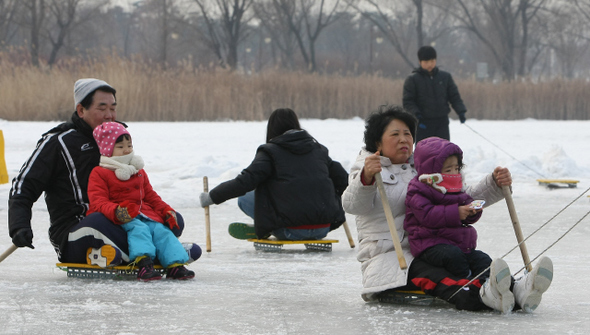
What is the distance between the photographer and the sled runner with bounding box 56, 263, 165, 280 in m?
4.71

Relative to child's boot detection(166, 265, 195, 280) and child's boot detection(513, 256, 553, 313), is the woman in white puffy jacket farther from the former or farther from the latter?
child's boot detection(166, 265, 195, 280)

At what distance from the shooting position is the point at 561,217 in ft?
24.9

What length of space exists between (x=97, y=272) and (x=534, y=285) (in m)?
2.39

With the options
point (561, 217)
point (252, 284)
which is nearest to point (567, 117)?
point (561, 217)

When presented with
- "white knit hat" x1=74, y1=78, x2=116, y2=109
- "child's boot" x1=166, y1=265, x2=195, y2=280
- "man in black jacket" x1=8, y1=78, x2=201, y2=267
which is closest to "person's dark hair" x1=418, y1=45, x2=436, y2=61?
"man in black jacket" x1=8, y1=78, x2=201, y2=267

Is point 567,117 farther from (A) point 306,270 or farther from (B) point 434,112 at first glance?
(A) point 306,270

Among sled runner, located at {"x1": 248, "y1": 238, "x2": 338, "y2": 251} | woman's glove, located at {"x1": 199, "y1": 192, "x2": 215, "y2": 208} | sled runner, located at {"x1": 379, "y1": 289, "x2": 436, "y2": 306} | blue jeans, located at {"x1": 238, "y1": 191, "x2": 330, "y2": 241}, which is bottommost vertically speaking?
Result: sled runner, located at {"x1": 248, "y1": 238, "x2": 338, "y2": 251}

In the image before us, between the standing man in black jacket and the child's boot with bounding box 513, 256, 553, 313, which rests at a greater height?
the standing man in black jacket

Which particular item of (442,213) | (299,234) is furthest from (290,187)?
(442,213)

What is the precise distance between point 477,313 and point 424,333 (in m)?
0.48

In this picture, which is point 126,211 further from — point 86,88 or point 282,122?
point 282,122

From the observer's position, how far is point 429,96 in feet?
30.9

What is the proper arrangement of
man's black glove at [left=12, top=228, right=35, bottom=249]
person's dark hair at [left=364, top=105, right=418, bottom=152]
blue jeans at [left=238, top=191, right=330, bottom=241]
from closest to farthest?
person's dark hair at [left=364, top=105, right=418, bottom=152], man's black glove at [left=12, top=228, right=35, bottom=249], blue jeans at [left=238, top=191, right=330, bottom=241]

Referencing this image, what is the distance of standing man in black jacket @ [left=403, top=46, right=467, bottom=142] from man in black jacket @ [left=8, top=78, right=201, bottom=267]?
16.2 feet
